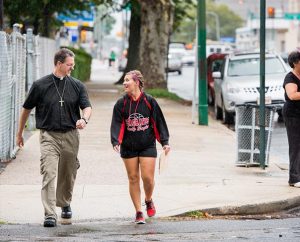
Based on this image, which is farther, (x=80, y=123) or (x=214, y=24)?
(x=214, y=24)

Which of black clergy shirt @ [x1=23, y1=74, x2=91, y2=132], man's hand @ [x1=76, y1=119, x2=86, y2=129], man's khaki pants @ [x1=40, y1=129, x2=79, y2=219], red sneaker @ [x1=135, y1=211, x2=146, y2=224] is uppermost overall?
black clergy shirt @ [x1=23, y1=74, x2=91, y2=132]

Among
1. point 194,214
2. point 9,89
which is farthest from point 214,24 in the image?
point 194,214

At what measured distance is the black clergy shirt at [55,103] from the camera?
34.0ft

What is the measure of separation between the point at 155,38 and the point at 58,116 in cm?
2322

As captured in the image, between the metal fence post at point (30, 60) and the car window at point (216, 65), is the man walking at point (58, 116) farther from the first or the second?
the car window at point (216, 65)

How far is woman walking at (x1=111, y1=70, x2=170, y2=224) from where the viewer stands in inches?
406

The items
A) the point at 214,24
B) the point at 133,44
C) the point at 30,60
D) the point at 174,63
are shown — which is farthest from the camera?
the point at 214,24

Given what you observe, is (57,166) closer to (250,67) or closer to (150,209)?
(150,209)

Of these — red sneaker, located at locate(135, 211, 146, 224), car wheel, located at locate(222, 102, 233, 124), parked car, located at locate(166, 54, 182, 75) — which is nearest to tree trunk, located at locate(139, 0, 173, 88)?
car wheel, located at locate(222, 102, 233, 124)

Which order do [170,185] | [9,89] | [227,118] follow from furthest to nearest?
[227,118]
[9,89]
[170,185]

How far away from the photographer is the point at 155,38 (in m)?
33.4

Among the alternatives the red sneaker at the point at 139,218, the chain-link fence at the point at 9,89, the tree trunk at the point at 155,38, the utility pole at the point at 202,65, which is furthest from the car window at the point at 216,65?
the red sneaker at the point at 139,218

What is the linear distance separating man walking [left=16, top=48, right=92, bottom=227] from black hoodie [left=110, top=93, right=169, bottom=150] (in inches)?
13.7

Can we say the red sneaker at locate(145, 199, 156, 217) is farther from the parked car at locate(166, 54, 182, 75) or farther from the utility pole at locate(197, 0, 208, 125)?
the parked car at locate(166, 54, 182, 75)
